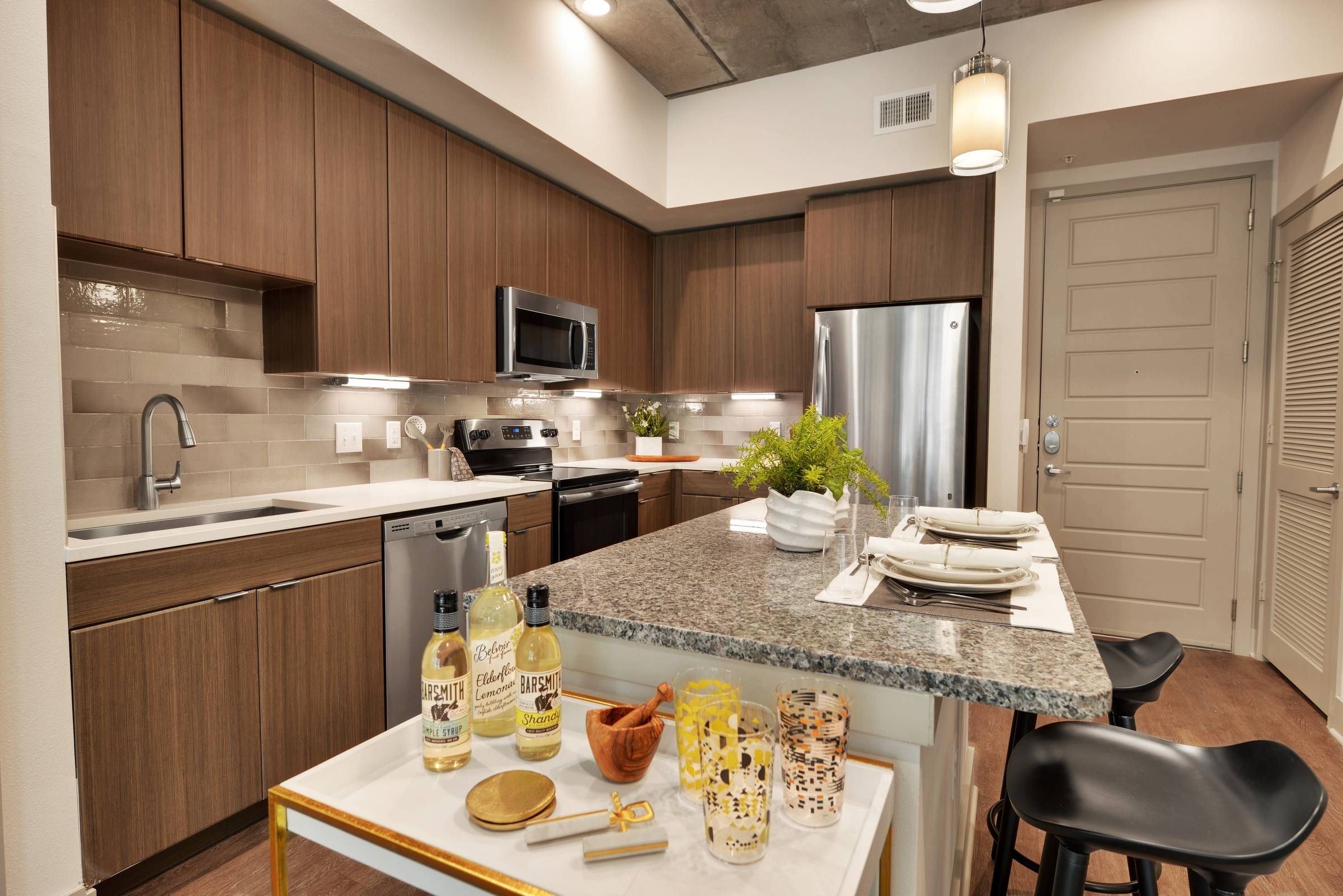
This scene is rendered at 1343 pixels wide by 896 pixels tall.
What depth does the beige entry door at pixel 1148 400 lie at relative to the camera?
339 centimetres

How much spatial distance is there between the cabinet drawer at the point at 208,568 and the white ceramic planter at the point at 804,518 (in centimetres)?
136

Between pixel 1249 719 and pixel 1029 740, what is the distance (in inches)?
95.9

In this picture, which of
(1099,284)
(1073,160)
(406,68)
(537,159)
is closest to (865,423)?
(1099,284)

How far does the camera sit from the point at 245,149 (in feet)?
6.81

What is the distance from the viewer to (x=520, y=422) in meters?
3.58

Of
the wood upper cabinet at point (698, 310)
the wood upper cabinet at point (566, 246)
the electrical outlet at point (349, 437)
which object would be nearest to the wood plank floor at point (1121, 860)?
the electrical outlet at point (349, 437)

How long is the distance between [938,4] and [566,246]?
2282 millimetres

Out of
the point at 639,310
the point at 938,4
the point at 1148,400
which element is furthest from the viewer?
the point at 639,310

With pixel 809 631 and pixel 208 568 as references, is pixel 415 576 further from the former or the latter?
pixel 809 631

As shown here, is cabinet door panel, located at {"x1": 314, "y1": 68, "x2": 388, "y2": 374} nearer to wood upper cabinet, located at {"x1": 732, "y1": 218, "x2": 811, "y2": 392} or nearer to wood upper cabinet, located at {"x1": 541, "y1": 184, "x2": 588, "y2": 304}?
wood upper cabinet, located at {"x1": 541, "y1": 184, "x2": 588, "y2": 304}

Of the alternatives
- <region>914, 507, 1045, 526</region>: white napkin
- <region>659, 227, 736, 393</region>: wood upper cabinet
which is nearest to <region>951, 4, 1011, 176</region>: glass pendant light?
<region>914, 507, 1045, 526</region>: white napkin

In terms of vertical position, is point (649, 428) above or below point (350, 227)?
below

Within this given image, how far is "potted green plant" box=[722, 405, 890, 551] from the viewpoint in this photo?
4.59 feet

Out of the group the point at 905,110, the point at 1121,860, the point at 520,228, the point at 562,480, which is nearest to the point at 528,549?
the point at 562,480
